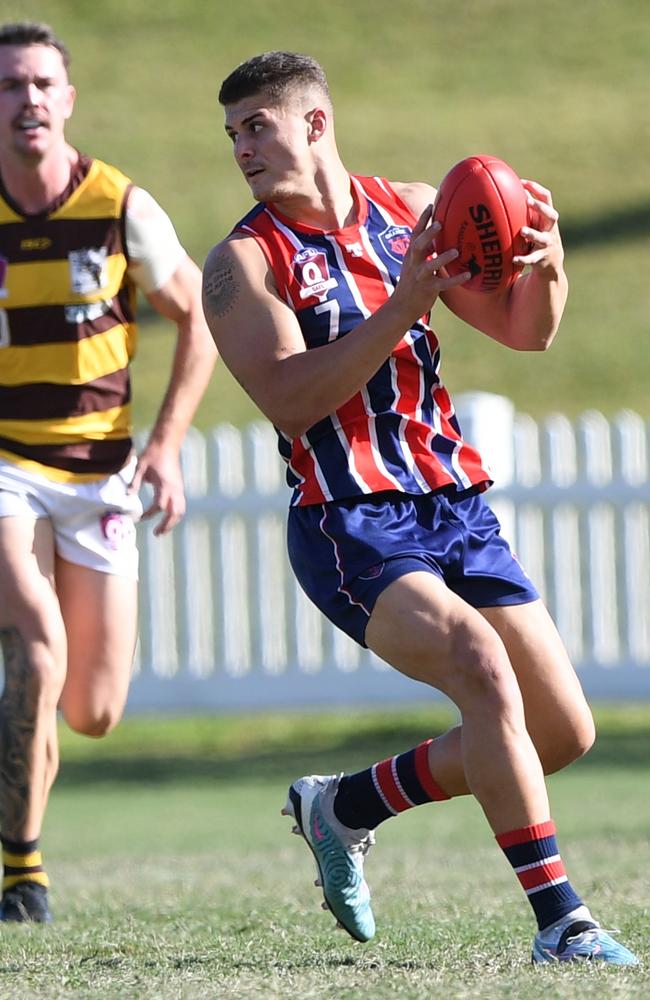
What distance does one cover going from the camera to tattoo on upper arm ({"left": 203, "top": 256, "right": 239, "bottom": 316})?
13.9 ft

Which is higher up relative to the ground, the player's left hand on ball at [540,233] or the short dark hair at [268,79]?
the short dark hair at [268,79]

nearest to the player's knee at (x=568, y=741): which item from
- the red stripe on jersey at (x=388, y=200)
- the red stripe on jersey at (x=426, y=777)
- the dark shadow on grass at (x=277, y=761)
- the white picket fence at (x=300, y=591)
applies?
the red stripe on jersey at (x=426, y=777)

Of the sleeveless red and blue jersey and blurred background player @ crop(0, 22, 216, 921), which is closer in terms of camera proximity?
the sleeveless red and blue jersey

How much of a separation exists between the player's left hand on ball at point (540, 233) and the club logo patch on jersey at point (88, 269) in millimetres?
1637

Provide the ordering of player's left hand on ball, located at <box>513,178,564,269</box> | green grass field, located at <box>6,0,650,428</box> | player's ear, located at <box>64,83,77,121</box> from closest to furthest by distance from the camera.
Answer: player's left hand on ball, located at <box>513,178,564,269</box> → player's ear, located at <box>64,83,77,121</box> → green grass field, located at <box>6,0,650,428</box>

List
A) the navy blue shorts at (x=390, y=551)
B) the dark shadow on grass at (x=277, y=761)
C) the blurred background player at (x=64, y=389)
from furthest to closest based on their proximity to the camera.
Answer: the dark shadow on grass at (x=277, y=761), the blurred background player at (x=64, y=389), the navy blue shorts at (x=390, y=551)

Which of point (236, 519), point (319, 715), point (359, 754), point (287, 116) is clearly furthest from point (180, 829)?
point (287, 116)

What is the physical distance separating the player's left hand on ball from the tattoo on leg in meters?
1.96

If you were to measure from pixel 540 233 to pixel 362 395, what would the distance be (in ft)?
1.84

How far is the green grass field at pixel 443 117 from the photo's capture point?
731 inches

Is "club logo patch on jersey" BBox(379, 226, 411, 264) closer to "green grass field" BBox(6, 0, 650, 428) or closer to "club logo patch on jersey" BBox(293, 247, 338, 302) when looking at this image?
"club logo patch on jersey" BBox(293, 247, 338, 302)

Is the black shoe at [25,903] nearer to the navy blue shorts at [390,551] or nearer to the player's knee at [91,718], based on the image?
the player's knee at [91,718]

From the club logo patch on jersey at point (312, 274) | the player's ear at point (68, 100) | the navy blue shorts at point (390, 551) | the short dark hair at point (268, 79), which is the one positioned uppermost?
the player's ear at point (68, 100)

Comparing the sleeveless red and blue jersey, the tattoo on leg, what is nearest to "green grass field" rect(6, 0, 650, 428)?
the tattoo on leg
